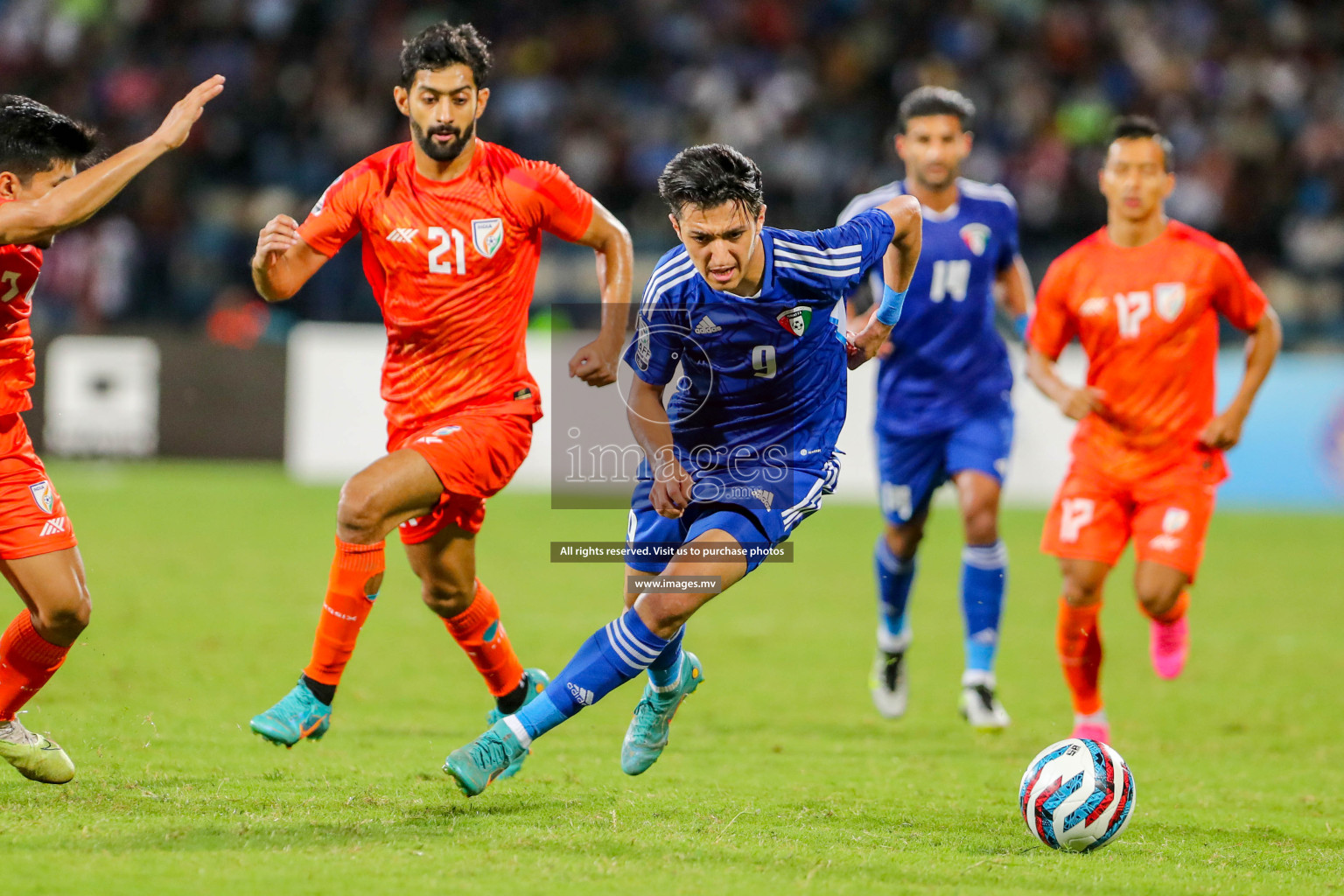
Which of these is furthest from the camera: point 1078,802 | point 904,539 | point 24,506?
point 904,539

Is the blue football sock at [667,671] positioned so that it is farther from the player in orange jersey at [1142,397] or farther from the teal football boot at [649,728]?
the player in orange jersey at [1142,397]

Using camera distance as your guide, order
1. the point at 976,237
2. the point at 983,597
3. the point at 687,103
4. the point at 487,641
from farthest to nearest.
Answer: the point at 687,103, the point at 976,237, the point at 983,597, the point at 487,641

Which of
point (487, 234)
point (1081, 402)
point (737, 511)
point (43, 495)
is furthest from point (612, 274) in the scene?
point (43, 495)

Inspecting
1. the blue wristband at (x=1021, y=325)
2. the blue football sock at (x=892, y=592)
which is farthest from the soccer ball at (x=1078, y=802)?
the blue wristband at (x=1021, y=325)

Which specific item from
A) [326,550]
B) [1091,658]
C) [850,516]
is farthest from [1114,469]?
[850,516]

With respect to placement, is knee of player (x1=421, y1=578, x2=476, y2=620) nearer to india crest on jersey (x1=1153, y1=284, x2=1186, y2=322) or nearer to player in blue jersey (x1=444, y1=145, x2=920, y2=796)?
player in blue jersey (x1=444, y1=145, x2=920, y2=796)

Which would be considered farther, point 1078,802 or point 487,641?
point 487,641

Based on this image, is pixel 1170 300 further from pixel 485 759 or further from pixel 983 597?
pixel 485 759

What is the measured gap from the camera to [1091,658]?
6602 millimetres

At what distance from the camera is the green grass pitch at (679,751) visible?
4355 mm

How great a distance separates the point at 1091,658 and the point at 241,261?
14.2m

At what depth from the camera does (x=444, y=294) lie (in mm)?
5805

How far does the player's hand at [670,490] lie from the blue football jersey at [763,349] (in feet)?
0.78

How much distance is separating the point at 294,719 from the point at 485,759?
2.79 feet
